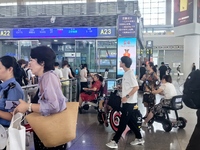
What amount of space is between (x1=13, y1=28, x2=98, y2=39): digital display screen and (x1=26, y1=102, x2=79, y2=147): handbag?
33.4ft

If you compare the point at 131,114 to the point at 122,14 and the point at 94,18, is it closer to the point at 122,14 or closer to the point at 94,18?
the point at 122,14

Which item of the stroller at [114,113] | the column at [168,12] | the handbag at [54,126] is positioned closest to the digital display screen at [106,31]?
the stroller at [114,113]

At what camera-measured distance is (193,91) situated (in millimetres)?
2699

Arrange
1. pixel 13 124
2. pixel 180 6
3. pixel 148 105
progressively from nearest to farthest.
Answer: pixel 13 124
pixel 148 105
pixel 180 6

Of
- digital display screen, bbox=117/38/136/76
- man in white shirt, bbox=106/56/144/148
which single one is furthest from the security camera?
man in white shirt, bbox=106/56/144/148

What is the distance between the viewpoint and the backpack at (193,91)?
105 inches

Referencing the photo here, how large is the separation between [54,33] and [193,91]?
1051 cm

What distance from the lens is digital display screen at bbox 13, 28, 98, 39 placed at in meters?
12.3

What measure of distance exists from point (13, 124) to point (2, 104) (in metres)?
0.42

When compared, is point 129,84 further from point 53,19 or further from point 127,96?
point 53,19

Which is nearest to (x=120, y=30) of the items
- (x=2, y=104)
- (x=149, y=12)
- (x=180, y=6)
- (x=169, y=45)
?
(x=2, y=104)

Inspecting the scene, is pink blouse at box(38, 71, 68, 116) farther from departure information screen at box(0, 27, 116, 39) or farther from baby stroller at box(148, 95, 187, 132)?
departure information screen at box(0, 27, 116, 39)

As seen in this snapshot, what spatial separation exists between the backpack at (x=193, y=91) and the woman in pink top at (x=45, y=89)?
1.26 m

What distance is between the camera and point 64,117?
7.04 ft
